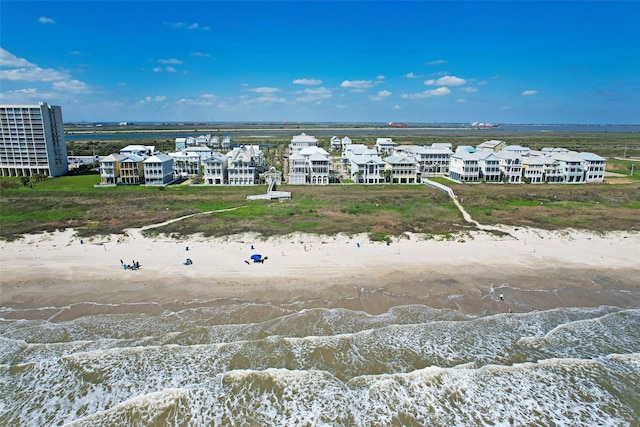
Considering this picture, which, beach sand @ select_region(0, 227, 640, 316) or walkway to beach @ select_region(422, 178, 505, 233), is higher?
walkway to beach @ select_region(422, 178, 505, 233)

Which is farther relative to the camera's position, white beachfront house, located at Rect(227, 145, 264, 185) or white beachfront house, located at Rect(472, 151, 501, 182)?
white beachfront house, located at Rect(472, 151, 501, 182)

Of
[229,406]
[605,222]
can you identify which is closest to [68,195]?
[229,406]

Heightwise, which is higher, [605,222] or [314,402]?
[605,222]

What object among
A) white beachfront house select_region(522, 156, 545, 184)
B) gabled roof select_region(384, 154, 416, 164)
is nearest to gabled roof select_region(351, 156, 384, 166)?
gabled roof select_region(384, 154, 416, 164)

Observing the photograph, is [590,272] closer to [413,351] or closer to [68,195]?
[413,351]

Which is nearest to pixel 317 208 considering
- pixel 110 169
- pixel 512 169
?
pixel 110 169

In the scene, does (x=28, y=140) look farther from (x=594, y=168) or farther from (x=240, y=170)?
(x=594, y=168)

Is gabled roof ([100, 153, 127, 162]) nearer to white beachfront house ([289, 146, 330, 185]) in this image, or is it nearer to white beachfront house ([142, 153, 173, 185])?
white beachfront house ([142, 153, 173, 185])
